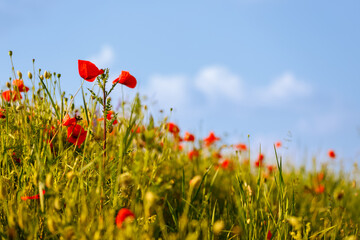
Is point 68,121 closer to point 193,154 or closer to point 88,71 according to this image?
point 88,71

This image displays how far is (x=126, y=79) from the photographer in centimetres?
210

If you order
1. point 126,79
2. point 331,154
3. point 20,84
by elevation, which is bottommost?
point 331,154

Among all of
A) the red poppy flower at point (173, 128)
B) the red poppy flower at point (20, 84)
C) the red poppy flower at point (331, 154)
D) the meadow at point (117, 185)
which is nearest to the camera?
the meadow at point (117, 185)

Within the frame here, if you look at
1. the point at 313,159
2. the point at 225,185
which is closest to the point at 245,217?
the point at 225,185

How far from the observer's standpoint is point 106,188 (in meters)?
1.93

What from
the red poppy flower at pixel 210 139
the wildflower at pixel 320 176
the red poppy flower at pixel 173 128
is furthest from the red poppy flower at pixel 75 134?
the wildflower at pixel 320 176

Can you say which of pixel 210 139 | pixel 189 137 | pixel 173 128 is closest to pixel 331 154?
pixel 210 139

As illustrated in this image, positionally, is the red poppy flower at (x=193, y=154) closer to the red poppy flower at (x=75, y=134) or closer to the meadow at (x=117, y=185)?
the meadow at (x=117, y=185)

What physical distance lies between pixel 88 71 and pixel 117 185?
2.39 feet

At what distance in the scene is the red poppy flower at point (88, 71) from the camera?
6.70 ft

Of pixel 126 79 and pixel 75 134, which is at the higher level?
pixel 126 79

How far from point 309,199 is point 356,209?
112 centimetres

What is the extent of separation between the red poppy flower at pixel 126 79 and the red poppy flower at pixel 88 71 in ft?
0.36

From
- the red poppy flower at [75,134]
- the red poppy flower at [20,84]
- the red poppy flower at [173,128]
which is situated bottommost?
the red poppy flower at [75,134]
